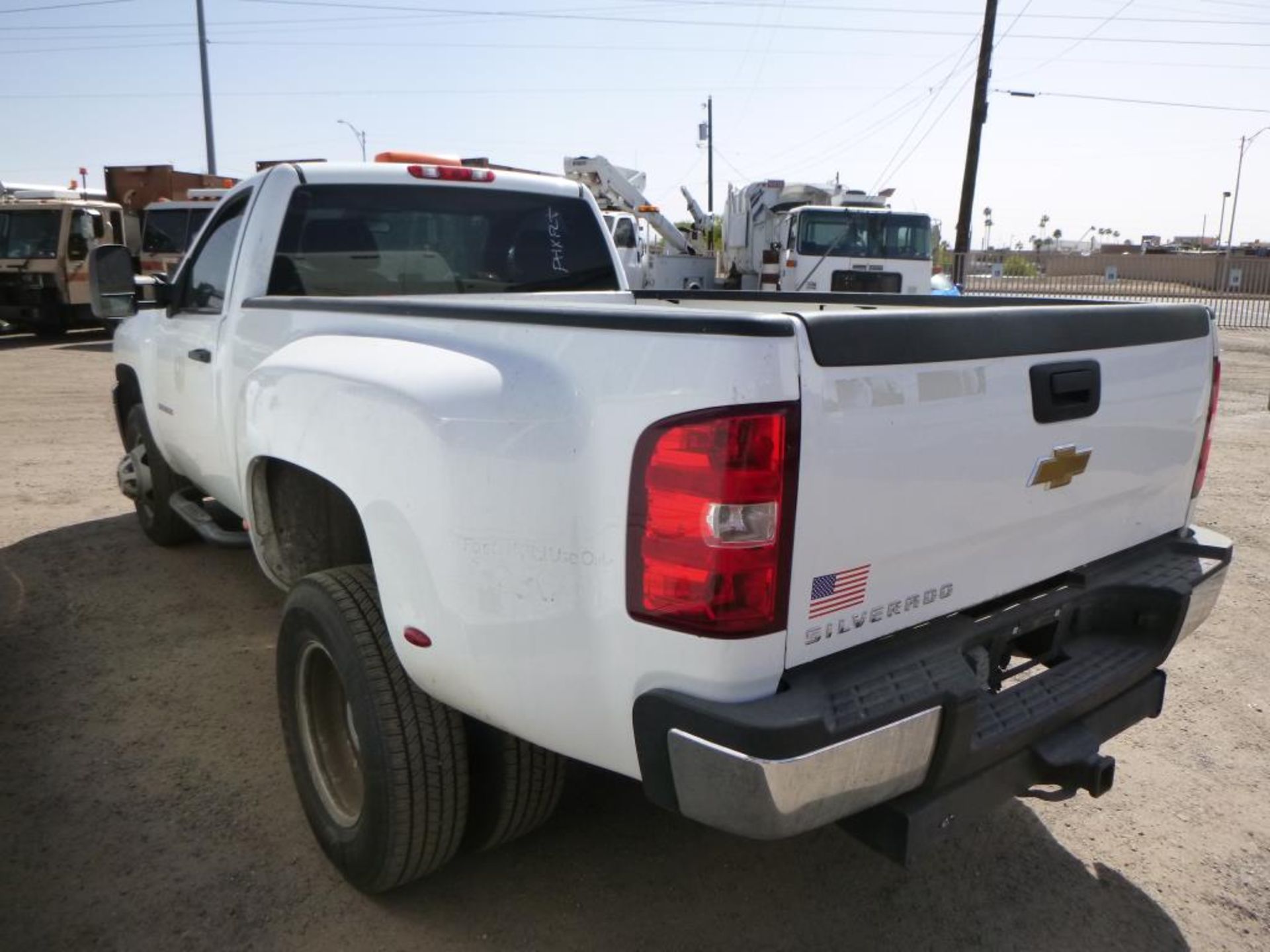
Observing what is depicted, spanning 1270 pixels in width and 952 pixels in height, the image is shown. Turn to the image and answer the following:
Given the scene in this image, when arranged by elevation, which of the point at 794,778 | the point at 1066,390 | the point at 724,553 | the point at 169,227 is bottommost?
the point at 794,778

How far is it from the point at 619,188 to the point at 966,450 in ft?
69.9

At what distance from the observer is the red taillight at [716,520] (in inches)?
68.7

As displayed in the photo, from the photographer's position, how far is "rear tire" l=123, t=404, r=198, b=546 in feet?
16.6

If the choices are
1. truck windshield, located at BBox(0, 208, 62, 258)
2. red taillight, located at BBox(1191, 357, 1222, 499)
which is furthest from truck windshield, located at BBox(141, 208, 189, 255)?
red taillight, located at BBox(1191, 357, 1222, 499)

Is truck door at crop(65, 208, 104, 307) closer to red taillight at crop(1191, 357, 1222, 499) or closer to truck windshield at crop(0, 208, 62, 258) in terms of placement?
truck windshield at crop(0, 208, 62, 258)

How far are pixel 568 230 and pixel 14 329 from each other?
19602 millimetres

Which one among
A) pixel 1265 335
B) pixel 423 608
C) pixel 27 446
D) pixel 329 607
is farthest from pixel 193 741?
pixel 1265 335

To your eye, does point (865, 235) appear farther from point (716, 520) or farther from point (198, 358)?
point (716, 520)

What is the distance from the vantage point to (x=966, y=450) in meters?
2.06

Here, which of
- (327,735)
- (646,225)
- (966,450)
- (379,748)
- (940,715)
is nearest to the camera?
(940,715)

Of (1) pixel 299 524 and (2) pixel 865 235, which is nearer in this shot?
(1) pixel 299 524

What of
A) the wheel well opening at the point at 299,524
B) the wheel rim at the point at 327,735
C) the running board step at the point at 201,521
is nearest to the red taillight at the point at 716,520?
the wheel rim at the point at 327,735

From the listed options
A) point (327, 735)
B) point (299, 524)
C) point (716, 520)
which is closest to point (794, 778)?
point (716, 520)

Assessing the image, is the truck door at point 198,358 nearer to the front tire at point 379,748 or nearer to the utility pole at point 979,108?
the front tire at point 379,748
